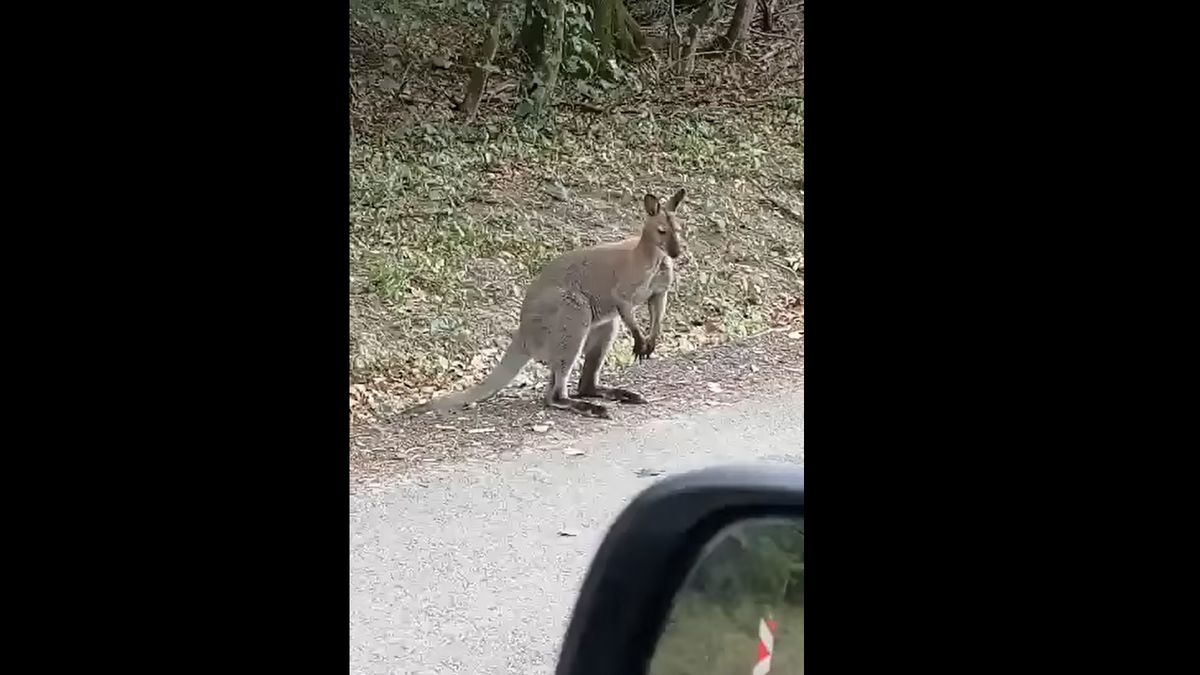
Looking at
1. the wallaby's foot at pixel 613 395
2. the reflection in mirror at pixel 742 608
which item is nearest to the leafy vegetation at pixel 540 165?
the wallaby's foot at pixel 613 395

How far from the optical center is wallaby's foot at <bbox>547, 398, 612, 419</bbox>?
211 centimetres

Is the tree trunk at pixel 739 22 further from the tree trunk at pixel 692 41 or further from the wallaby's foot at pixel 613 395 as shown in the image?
the wallaby's foot at pixel 613 395

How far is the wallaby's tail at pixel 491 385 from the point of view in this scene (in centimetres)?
221

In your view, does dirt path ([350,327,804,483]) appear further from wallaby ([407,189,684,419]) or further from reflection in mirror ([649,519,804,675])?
reflection in mirror ([649,519,804,675])

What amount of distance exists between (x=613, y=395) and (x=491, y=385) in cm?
26

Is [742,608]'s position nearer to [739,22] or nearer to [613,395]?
[613,395]

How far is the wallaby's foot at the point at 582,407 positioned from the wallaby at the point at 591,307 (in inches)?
0.7

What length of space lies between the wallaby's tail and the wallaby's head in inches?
13.2

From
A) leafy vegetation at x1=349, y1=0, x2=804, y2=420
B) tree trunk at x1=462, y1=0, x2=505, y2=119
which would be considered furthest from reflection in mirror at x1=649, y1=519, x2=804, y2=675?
tree trunk at x1=462, y1=0, x2=505, y2=119

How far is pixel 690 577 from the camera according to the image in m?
0.77

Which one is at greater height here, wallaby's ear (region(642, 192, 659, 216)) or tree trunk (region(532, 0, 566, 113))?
→ tree trunk (region(532, 0, 566, 113))

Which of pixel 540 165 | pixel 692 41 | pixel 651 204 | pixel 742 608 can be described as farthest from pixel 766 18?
pixel 742 608
